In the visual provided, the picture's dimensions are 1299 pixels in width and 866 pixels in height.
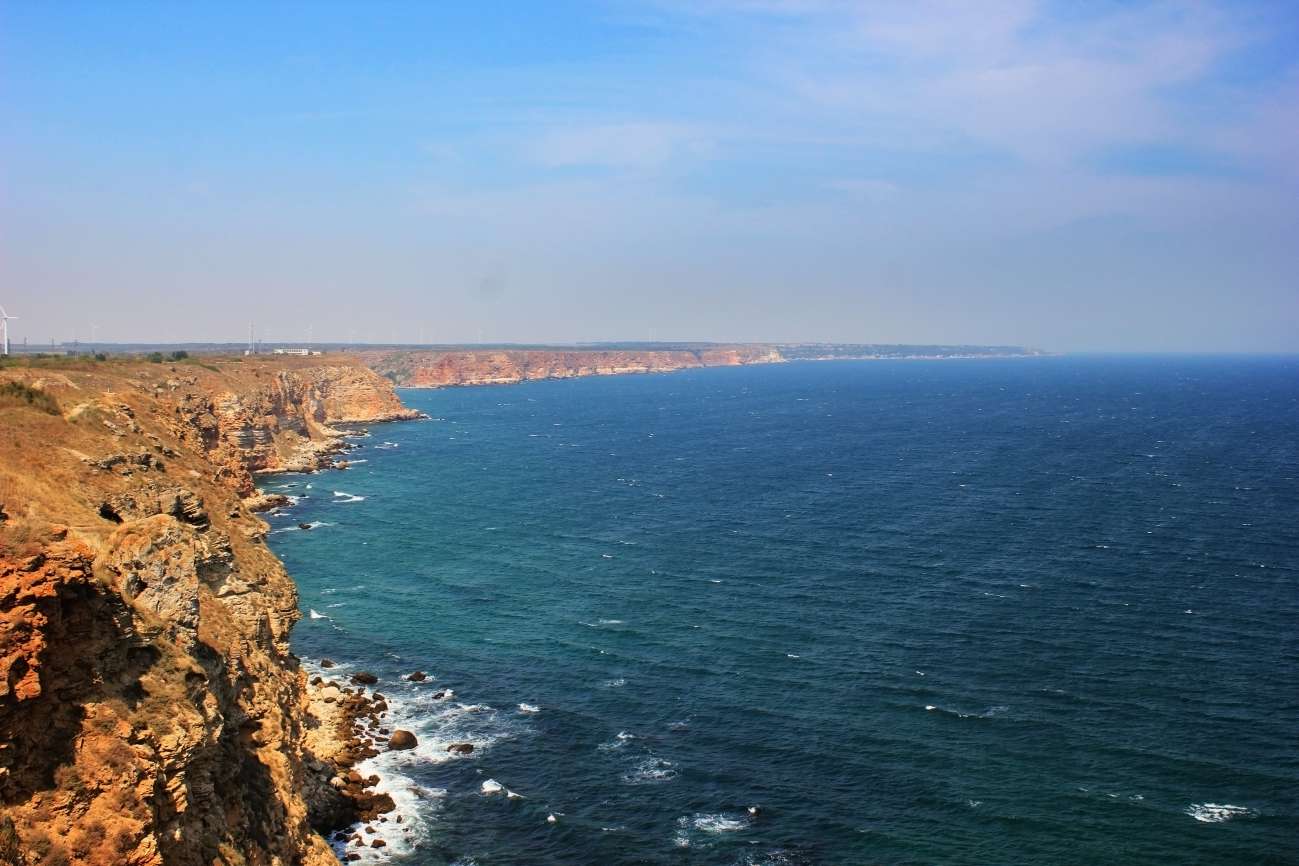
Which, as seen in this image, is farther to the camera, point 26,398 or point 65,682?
point 26,398

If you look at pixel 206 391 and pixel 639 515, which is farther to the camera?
pixel 206 391

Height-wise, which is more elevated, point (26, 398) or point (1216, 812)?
point (26, 398)

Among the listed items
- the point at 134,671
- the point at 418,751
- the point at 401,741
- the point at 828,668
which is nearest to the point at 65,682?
the point at 134,671

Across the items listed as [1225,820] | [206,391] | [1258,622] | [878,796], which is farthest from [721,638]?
[206,391]

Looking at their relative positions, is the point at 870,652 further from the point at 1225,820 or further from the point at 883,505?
the point at 883,505

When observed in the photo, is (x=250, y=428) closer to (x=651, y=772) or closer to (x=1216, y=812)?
(x=651, y=772)

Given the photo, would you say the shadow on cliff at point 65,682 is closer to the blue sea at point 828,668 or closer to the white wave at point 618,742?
the blue sea at point 828,668
